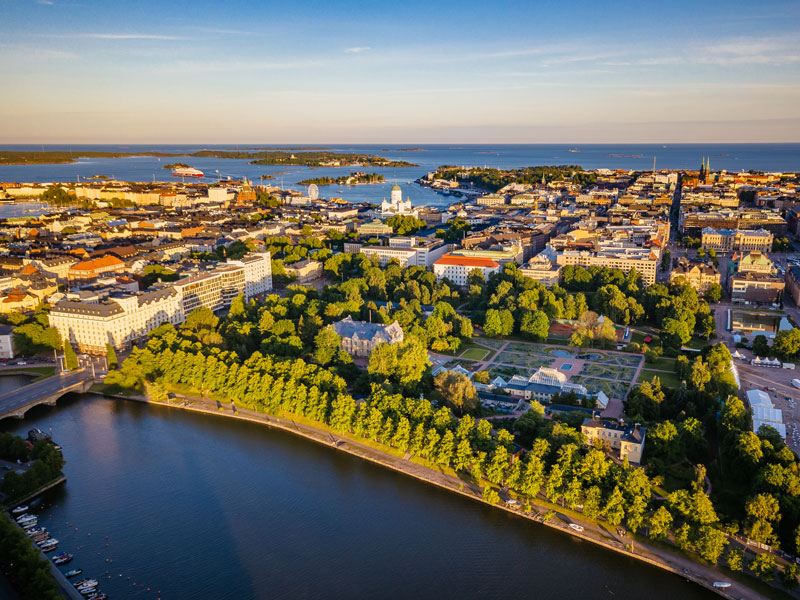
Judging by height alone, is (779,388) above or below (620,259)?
below

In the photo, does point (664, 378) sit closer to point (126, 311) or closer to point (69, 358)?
point (126, 311)

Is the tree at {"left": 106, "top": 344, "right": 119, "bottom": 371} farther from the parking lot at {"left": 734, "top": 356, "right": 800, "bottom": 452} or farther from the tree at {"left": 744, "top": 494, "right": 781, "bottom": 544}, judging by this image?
the parking lot at {"left": 734, "top": 356, "right": 800, "bottom": 452}

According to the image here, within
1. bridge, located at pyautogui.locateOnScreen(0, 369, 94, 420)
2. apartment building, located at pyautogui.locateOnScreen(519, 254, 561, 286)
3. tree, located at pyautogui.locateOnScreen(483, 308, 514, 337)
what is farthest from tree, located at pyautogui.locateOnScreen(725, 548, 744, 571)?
apartment building, located at pyautogui.locateOnScreen(519, 254, 561, 286)

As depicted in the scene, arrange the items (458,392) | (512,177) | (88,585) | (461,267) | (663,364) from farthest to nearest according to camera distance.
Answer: (512,177) → (461,267) → (663,364) → (458,392) → (88,585)

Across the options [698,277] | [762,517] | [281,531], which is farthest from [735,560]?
[698,277]

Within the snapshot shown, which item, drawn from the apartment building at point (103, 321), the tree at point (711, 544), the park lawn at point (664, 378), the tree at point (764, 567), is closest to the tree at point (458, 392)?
the park lawn at point (664, 378)

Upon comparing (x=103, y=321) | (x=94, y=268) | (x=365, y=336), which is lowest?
(x=365, y=336)
